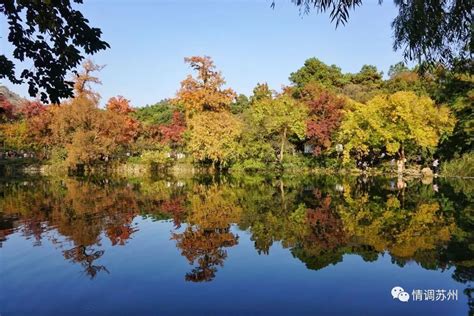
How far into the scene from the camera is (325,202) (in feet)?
45.0

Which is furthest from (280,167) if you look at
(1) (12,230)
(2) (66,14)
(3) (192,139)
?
(2) (66,14)

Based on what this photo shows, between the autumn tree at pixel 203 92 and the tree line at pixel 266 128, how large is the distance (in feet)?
0.26

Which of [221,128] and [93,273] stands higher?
[221,128]

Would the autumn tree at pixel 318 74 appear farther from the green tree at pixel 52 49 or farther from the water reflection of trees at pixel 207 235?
the green tree at pixel 52 49

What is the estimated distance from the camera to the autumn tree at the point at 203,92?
3094 centimetres

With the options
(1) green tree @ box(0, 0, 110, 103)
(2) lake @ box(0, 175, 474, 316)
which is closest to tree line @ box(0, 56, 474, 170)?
(2) lake @ box(0, 175, 474, 316)

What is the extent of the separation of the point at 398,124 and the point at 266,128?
9066 mm

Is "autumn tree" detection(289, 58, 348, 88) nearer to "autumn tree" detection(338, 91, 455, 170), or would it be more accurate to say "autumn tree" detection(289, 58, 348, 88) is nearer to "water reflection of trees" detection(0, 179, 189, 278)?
"autumn tree" detection(338, 91, 455, 170)

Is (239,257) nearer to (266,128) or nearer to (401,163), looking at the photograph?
(401,163)

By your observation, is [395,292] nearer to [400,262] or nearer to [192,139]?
[400,262]

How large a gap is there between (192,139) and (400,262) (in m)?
23.6

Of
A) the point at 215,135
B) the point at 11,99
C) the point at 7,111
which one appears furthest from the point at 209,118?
the point at 11,99

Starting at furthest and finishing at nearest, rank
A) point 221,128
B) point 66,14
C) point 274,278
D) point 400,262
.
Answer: point 221,128
point 400,262
point 274,278
point 66,14

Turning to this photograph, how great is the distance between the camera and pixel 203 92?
30875 mm
